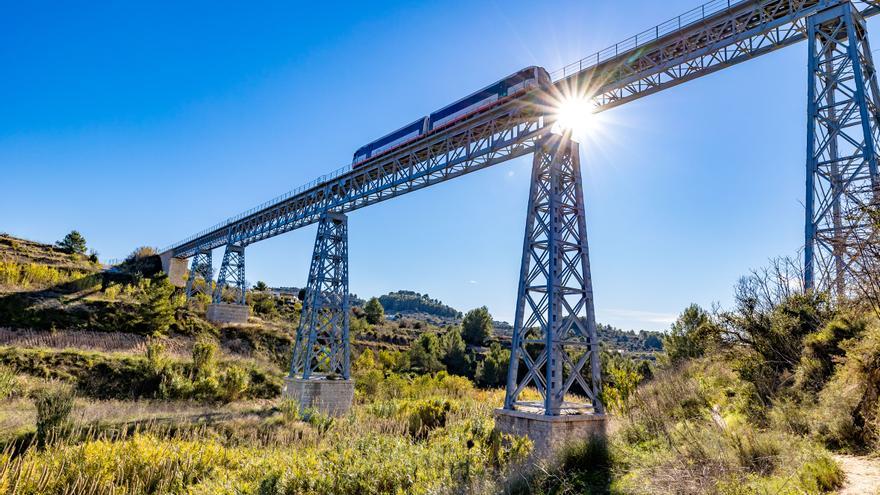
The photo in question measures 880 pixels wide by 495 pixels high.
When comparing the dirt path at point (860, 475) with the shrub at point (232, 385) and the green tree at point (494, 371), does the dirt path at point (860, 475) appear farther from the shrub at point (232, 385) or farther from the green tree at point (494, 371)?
the green tree at point (494, 371)

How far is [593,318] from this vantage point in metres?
11.7

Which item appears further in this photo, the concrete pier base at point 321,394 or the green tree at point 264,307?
the green tree at point 264,307

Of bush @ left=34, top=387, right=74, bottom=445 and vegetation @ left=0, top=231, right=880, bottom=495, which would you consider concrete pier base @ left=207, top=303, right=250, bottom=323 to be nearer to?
vegetation @ left=0, top=231, right=880, bottom=495

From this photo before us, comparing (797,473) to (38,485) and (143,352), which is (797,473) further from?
(143,352)

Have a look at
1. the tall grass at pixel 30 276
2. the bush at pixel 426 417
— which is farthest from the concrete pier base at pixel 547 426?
the tall grass at pixel 30 276

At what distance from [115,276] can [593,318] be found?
4903 cm

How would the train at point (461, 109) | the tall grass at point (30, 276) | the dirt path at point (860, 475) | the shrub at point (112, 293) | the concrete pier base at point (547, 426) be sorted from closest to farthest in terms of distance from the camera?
the dirt path at point (860, 475)
the concrete pier base at point (547, 426)
the train at point (461, 109)
the tall grass at point (30, 276)
the shrub at point (112, 293)

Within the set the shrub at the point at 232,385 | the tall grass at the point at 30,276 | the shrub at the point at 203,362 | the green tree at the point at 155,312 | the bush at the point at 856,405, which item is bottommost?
the shrub at the point at 232,385

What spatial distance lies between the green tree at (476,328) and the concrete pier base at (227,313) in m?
22.6

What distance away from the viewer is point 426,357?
3731 cm

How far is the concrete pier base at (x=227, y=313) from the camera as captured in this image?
37.2 metres

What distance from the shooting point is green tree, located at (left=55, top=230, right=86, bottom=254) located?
176ft

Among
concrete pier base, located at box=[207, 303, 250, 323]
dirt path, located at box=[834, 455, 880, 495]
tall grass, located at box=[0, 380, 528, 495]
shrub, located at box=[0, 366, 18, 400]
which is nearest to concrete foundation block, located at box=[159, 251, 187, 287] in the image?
concrete pier base, located at box=[207, 303, 250, 323]

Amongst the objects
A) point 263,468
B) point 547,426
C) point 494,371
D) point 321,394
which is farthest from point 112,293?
point 547,426
